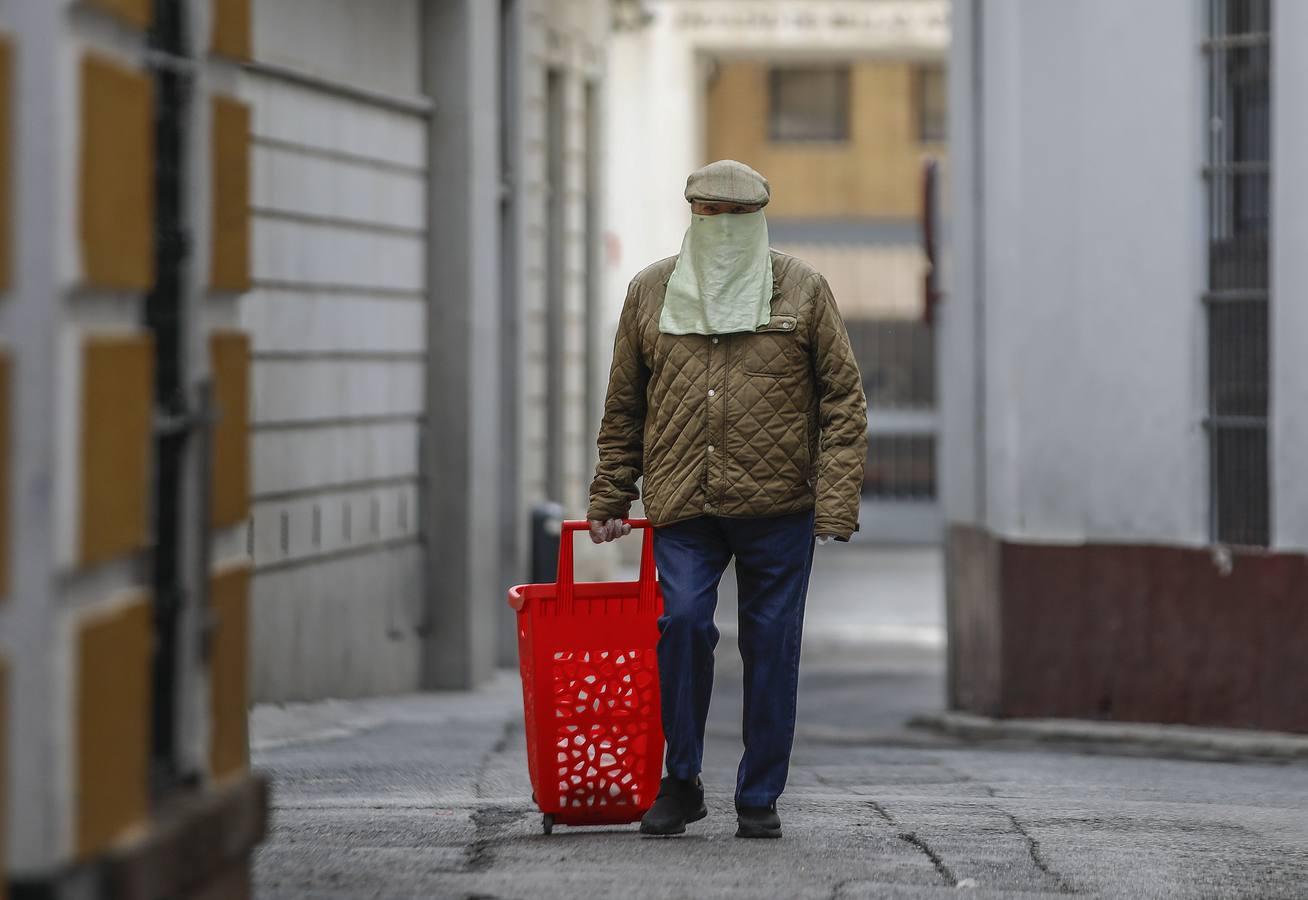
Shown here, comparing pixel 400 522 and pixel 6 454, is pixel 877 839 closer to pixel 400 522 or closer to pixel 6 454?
pixel 6 454

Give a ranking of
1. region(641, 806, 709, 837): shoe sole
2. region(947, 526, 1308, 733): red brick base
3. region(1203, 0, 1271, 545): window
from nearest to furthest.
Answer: region(641, 806, 709, 837): shoe sole < region(947, 526, 1308, 733): red brick base < region(1203, 0, 1271, 545): window

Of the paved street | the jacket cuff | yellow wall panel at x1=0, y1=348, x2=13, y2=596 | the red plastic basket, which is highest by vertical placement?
yellow wall panel at x1=0, y1=348, x2=13, y2=596

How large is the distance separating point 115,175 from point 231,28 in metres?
0.79

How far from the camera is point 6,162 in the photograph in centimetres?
322

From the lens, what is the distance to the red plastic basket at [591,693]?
18.7ft

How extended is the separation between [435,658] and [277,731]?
2.88 m

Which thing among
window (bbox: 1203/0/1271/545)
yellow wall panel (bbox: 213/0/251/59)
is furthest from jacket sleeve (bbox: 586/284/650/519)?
window (bbox: 1203/0/1271/545)

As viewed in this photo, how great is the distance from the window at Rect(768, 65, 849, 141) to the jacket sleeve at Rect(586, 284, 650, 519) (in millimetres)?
20967

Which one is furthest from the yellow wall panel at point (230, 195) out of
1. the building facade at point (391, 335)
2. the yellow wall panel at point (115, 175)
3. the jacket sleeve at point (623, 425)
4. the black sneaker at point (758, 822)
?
the building facade at point (391, 335)

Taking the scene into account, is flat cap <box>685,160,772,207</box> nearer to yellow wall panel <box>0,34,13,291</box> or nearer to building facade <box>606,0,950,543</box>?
yellow wall panel <box>0,34,13,291</box>

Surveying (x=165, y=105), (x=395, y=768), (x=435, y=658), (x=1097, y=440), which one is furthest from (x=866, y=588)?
(x=165, y=105)

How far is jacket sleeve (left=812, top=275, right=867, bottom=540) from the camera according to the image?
563 cm

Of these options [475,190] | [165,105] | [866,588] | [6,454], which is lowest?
[866,588]

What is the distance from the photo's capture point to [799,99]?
2667 cm
